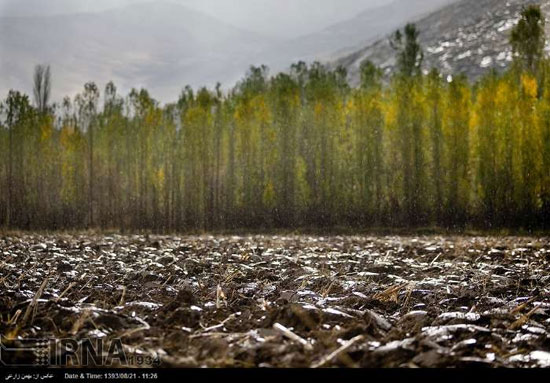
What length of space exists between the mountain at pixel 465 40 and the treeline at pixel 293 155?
61680 mm

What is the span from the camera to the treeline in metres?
20.2

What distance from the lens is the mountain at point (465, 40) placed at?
8719 centimetres

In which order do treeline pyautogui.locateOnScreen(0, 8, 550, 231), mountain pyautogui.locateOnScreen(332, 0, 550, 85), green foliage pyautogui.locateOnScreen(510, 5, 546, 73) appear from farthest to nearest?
mountain pyautogui.locateOnScreen(332, 0, 550, 85), green foliage pyautogui.locateOnScreen(510, 5, 546, 73), treeline pyautogui.locateOnScreen(0, 8, 550, 231)

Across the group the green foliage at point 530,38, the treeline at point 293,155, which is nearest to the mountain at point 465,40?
the green foliage at point 530,38

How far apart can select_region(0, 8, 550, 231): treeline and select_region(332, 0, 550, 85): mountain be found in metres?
61.7

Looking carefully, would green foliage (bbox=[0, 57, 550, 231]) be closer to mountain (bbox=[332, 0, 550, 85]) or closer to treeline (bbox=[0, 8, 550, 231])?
treeline (bbox=[0, 8, 550, 231])

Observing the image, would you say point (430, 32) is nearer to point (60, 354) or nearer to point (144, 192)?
point (144, 192)

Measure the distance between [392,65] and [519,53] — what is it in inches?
3182

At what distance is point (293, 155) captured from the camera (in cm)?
2388

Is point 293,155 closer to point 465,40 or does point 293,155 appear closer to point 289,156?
point 289,156

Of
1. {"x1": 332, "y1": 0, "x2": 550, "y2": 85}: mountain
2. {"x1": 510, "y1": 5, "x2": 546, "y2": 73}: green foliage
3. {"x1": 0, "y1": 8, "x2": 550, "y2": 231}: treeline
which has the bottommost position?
{"x1": 0, "y1": 8, "x2": 550, "y2": 231}: treeline

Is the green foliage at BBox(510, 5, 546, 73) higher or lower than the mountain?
lower

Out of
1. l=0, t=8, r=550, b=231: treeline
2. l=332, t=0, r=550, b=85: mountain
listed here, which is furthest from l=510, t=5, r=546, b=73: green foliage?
l=332, t=0, r=550, b=85: mountain

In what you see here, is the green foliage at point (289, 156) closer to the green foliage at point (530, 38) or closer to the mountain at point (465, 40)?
the green foliage at point (530, 38)
